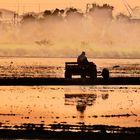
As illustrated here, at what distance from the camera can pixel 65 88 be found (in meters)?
48.4

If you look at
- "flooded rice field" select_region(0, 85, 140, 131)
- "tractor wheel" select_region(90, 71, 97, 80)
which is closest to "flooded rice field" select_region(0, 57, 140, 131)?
"flooded rice field" select_region(0, 85, 140, 131)

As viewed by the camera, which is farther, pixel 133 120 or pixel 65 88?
pixel 65 88

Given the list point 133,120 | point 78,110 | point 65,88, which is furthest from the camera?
point 65,88

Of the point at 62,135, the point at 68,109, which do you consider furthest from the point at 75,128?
the point at 68,109

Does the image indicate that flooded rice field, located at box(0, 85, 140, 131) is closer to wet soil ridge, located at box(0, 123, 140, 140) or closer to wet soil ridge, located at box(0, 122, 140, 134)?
wet soil ridge, located at box(0, 122, 140, 134)

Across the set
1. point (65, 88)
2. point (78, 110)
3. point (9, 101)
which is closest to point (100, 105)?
point (78, 110)

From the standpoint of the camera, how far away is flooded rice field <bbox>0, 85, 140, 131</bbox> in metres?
25.2

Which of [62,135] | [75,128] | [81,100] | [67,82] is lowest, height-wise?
[62,135]

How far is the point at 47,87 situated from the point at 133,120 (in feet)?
86.4

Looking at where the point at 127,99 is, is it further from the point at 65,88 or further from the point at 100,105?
the point at 65,88

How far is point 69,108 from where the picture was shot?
3238 centimetres

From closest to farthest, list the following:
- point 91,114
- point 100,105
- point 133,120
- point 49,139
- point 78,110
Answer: point 49,139
point 133,120
point 91,114
point 78,110
point 100,105

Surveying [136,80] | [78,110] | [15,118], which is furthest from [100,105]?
[136,80]

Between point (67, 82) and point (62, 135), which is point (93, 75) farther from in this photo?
point (62, 135)
